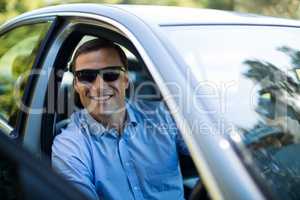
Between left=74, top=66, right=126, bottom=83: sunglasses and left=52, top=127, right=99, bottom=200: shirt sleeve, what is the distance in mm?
271

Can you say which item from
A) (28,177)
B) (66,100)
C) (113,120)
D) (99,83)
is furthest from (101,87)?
(28,177)

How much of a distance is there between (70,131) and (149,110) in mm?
546

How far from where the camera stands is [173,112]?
1676mm

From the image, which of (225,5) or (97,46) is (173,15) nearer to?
(97,46)

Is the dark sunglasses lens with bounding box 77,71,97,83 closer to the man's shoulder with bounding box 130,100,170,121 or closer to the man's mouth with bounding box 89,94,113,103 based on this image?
the man's mouth with bounding box 89,94,113,103

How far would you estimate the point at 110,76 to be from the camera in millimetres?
2445

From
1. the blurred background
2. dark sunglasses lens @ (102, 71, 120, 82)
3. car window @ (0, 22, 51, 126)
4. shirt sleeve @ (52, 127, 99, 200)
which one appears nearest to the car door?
shirt sleeve @ (52, 127, 99, 200)

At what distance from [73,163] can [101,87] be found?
1.29ft

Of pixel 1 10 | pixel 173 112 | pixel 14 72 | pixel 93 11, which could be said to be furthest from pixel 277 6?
pixel 173 112

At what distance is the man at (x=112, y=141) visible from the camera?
2.25 m

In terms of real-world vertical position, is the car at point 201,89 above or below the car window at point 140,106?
above

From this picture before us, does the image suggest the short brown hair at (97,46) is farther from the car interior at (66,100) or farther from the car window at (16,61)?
the car window at (16,61)

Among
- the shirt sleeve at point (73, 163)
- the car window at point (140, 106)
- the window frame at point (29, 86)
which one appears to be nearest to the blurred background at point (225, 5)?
the car window at point (140, 106)

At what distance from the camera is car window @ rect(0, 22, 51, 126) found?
2893 millimetres
